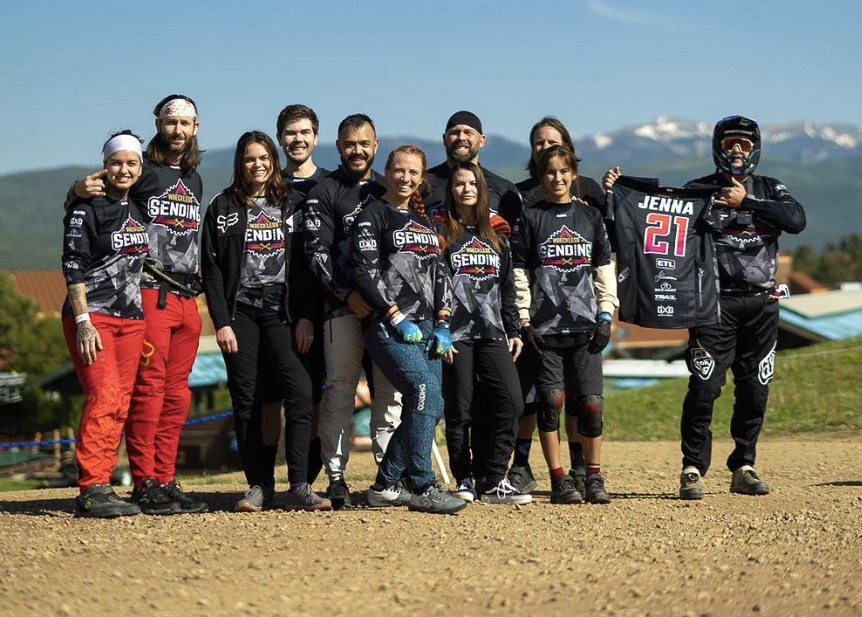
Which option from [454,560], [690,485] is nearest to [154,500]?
[454,560]

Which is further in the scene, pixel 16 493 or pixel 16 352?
pixel 16 352

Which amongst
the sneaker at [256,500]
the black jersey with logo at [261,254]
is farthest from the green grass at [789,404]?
the black jersey with logo at [261,254]

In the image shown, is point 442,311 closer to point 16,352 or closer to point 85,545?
point 85,545

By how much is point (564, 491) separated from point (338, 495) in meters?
1.47

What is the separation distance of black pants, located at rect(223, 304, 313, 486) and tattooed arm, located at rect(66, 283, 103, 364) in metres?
0.87

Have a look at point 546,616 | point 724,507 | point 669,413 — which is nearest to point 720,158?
point 724,507

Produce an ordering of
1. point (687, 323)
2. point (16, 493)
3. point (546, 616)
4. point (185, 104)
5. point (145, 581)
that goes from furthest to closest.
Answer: point (16, 493), point (687, 323), point (185, 104), point (145, 581), point (546, 616)

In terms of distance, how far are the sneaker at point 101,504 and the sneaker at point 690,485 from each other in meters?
3.58

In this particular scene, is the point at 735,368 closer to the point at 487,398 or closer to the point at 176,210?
the point at 487,398

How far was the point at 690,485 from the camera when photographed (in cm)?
835

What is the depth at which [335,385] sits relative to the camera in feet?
25.3

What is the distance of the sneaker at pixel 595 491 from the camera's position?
26.3ft

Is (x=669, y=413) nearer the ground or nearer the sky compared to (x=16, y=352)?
nearer the sky

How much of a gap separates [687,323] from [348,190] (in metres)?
2.52
